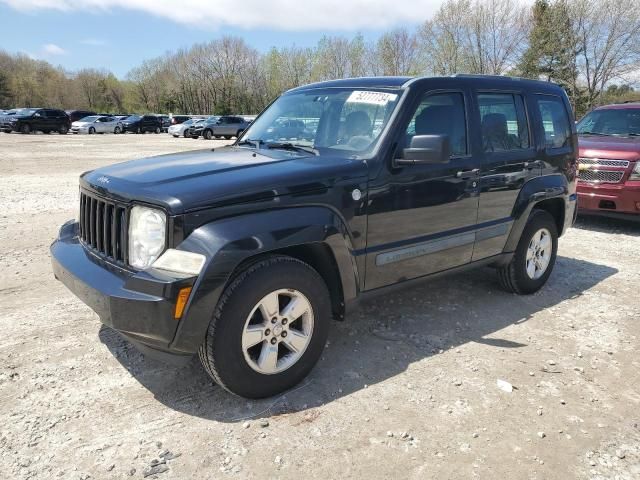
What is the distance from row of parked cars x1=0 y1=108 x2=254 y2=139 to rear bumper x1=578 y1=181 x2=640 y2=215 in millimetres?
24691

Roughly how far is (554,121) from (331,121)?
8.50 ft

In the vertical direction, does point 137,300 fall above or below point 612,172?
below

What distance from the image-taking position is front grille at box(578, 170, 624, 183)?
782 cm

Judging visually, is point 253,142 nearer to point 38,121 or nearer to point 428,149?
point 428,149

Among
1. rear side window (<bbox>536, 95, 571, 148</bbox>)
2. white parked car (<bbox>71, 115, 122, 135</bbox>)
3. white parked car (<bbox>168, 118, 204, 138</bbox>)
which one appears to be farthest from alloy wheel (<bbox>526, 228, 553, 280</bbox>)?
white parked car (<bbox>71, 115, 122, 135</bbox>)

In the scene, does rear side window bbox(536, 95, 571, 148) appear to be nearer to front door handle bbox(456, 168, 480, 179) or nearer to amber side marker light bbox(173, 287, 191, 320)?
front door handle bbox(456, 168, 480, 179)

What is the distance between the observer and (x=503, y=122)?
456 cm

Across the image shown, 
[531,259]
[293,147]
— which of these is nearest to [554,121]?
[531,259]

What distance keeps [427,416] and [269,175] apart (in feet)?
5.61

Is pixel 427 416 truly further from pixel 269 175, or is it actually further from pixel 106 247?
pixel 106 247

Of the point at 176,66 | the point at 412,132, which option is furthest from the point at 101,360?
the point at 176,66

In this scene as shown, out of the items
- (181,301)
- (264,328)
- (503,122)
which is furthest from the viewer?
(503,122)

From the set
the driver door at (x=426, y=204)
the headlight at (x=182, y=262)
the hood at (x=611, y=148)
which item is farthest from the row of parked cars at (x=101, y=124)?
the headlight at (x=182, y=262)

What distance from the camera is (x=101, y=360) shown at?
141 inches
